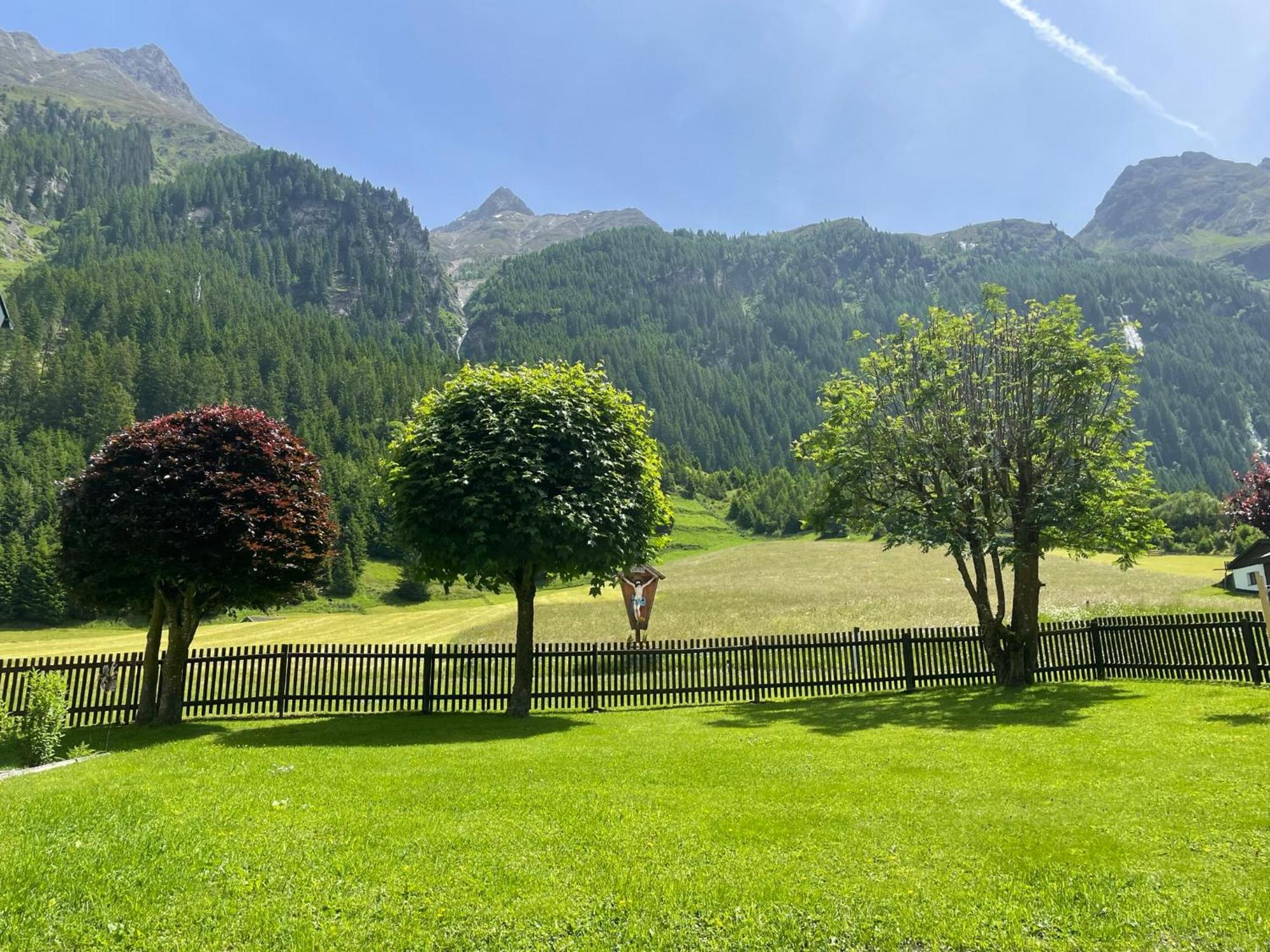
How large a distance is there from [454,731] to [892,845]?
11761mm

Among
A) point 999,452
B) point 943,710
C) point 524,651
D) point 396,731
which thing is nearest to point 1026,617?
point 999,452

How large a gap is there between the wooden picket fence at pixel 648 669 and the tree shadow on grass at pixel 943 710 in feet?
4.01

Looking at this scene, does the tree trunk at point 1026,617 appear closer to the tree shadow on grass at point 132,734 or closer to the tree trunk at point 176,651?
the tree shadow on grass at point 132,734

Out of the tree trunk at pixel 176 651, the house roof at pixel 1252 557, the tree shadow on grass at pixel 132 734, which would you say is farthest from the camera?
the house roof at pixel 1252 557

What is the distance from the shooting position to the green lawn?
232 inches

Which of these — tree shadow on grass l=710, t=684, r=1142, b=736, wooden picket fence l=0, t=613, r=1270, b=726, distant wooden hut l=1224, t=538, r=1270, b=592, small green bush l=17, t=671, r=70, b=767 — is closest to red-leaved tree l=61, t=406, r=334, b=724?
wooden picket fence l=0, t=613, r=1270, b=726

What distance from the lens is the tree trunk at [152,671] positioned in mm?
18891

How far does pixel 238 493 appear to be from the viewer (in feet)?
57.0

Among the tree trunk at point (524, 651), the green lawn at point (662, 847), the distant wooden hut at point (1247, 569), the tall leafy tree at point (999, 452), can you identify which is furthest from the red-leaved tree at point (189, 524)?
the distant wooden hut at point (1247, 569)

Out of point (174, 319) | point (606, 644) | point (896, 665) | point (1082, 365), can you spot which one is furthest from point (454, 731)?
point (174, 319)

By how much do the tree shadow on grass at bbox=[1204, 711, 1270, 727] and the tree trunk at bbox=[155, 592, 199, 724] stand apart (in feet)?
76.3

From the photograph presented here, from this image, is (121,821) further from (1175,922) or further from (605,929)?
(1175,922)

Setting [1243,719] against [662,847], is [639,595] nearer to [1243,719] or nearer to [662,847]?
[1243,719]

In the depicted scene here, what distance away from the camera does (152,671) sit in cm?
1891
